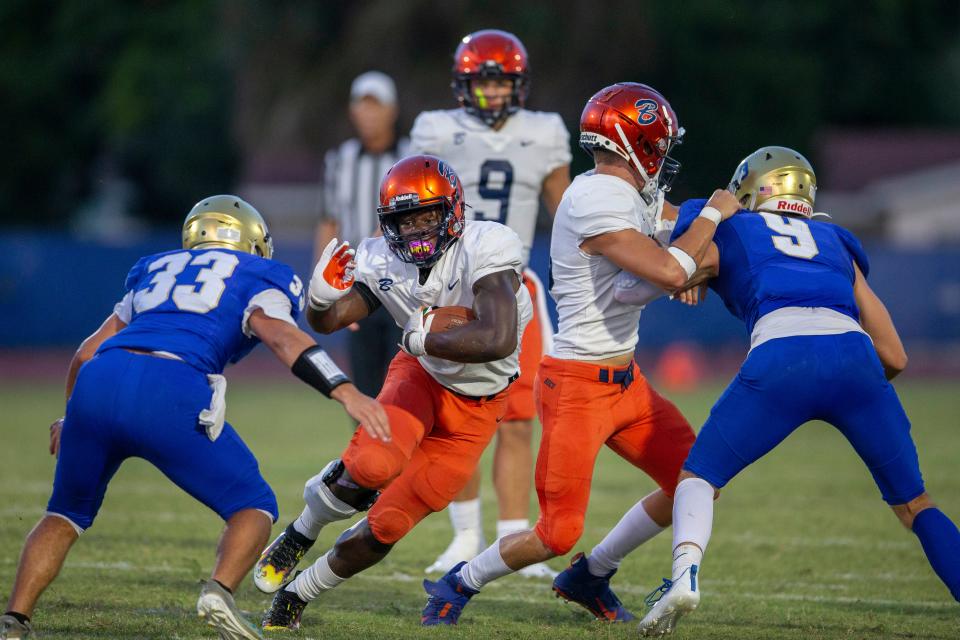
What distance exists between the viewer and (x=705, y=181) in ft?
76.9

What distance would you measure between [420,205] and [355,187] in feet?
9.15

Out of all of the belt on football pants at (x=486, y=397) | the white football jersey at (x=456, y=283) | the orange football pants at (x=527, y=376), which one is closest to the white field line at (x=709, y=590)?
the orange football pants at (x=527, y=376)

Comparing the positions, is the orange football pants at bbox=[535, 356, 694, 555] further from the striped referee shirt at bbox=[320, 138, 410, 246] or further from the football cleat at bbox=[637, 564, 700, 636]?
the striped referee shirt at bbox=[320, 138, 410, 246]

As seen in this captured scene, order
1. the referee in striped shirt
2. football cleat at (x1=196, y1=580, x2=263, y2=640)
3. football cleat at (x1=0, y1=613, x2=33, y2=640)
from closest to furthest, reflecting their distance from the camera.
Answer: football cleat at (x1=196, y1=580, x2=263, y2=640), football cleat at (x1=0, y1=613, x2=33, y2=640), the referee in striped shirt

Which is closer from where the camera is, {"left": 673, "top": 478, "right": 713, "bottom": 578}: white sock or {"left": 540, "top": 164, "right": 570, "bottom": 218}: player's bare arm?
{"left": 673, "top": 478, "right": 713, "bottom": 578}: white sock

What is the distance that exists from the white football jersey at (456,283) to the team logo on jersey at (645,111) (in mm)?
601

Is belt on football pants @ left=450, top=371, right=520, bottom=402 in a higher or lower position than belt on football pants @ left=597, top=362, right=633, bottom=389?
lower

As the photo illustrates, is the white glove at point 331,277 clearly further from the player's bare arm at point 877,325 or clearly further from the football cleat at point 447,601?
the player's bare arm at point 877,325

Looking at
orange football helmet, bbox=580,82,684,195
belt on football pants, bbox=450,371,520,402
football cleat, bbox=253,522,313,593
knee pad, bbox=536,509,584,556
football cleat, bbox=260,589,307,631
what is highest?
orange football helmet, bbox=580,82,684,195

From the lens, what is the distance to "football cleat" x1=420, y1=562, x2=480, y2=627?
4.64 m

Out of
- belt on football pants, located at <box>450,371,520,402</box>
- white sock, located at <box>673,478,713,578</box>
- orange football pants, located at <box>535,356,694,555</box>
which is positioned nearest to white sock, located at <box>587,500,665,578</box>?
orange football pants, located at <box>535,356,694,555</box>

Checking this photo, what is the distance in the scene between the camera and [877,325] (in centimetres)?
457

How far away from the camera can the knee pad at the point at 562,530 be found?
4504mm

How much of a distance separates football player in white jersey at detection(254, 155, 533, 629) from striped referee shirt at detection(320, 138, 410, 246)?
2.39m
